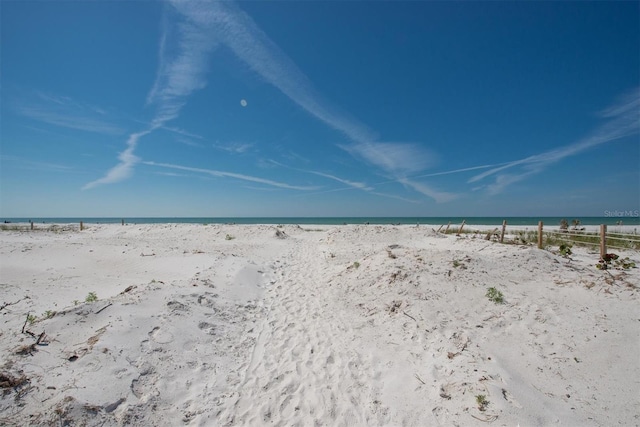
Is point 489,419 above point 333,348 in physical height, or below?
above

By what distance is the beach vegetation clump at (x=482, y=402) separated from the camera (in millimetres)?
3769

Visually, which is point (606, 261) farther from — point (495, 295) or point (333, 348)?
point (333, 348)

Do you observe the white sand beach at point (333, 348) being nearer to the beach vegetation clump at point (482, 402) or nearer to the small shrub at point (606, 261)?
the beach vegetation clump at point (482, 402)

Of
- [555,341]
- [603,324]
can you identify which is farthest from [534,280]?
[555,341]

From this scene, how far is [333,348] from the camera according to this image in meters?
5.73

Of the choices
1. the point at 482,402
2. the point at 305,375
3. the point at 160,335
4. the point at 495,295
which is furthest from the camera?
the point at 495,295

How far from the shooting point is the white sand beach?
3699 mm

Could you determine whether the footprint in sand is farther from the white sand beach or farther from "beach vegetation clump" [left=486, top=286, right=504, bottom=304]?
"beach vegetation clump" [left=486, top=286, right=504, bottom=304]

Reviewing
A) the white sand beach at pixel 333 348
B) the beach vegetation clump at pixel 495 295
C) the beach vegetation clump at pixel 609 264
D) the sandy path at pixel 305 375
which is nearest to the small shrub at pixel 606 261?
the beach vegetation clump at pixel 609 264

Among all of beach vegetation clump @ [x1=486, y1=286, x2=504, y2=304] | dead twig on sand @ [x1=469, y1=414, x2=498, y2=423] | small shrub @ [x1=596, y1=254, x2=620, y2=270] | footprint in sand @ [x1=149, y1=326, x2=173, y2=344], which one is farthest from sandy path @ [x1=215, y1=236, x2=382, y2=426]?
small shrub @ [x1=596, y1=254, x2=620, y2=270]

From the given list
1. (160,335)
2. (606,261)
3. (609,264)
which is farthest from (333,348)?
(609,264)

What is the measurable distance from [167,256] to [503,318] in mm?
13390

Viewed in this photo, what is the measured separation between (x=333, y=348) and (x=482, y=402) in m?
2.79

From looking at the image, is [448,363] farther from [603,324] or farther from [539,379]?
[603,324]
